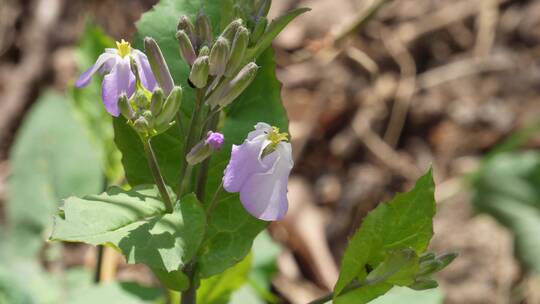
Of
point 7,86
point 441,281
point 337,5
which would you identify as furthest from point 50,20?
point 441,281

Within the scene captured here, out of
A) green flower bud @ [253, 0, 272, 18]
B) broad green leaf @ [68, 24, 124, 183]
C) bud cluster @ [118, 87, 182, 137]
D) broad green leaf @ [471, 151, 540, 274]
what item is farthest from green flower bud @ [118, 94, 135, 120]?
broad green leaf @ [471, 151, 540, 274]

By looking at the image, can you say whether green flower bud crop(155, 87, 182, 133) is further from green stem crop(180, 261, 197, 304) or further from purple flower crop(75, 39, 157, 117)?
green stem crop(180, 261, 197, 304)

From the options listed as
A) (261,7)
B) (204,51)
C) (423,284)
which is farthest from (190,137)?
(423,284)

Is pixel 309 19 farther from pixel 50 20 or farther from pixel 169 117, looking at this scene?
pixel 169 117

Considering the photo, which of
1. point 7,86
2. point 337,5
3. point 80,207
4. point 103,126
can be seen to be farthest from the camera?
point 337,5

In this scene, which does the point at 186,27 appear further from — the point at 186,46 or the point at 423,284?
the point at 423,284

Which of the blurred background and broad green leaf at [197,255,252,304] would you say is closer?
broad green leaf at [197,255,252,304]
